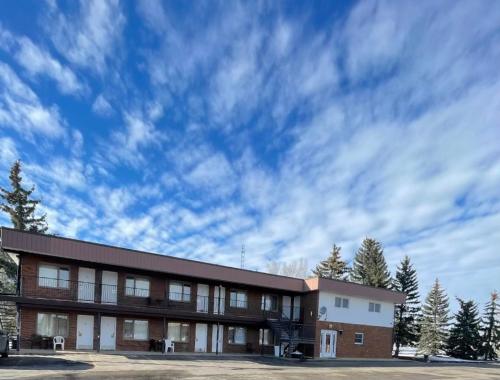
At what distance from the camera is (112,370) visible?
681 inches

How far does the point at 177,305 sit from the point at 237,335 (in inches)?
216

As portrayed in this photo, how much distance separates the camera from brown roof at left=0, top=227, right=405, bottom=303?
22.7 meters

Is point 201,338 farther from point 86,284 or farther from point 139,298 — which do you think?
point 86,284

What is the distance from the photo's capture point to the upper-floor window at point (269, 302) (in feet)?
109

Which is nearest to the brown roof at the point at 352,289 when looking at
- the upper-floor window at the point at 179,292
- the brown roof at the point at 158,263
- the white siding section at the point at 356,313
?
the brown roof at the point at 158,263

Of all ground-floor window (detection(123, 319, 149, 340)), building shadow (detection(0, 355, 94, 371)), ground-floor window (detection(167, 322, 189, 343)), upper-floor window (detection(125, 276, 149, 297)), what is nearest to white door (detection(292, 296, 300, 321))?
ground-floor window (detection(167, 322, 189, 343))

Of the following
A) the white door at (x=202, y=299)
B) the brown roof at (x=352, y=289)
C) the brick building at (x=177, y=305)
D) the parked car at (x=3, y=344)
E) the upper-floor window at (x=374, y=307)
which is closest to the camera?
the parked car at (x=3, y=344)

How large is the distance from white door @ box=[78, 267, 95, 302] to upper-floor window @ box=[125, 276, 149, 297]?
7.23 feet

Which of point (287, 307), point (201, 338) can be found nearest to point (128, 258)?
point (201, 338)

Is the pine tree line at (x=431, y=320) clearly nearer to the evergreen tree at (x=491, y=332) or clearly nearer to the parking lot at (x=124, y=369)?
the evergreen tree at (x=491, y=332)

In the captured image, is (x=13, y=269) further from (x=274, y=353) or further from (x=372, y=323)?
(x=372, y=323)

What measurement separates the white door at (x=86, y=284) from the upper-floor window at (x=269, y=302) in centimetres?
1309

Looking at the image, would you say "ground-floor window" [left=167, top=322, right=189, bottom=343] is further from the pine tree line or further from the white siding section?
the pine tree line

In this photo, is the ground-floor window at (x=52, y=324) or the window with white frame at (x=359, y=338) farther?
the window with white frame at (x=359, y=338)
